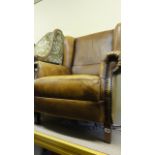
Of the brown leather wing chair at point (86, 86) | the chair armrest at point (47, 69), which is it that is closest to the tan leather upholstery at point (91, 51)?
the brown leather wing chair at point (86, 86)

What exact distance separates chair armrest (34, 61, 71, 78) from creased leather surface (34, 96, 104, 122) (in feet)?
0.70

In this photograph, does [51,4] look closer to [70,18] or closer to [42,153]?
[70,18]

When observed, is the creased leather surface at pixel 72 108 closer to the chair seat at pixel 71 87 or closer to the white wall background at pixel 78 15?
the chair seat at pixel 71 87

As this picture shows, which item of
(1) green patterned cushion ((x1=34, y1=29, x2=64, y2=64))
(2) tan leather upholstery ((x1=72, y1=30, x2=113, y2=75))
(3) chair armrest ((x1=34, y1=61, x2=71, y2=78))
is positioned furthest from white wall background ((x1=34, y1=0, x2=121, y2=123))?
(3) chair armrest ((x1=34, y1=61, x2=71, y2=78))

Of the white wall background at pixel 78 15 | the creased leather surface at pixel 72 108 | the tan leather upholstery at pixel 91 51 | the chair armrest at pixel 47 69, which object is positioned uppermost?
the white wall background at pixel 78 15

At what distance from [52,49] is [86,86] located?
80 cm

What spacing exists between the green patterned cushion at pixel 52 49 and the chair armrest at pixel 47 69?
10 centimetres

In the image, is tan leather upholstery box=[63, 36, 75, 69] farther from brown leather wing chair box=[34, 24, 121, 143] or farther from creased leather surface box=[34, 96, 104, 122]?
creased leather surface box=[34, 96, 104, 122]

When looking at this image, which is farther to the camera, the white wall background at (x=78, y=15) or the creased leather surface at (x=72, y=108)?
the white wall background at (x=78, y=15)

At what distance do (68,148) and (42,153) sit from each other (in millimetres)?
451

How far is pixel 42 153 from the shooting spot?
135 centimetres

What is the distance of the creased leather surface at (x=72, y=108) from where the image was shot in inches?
38.7

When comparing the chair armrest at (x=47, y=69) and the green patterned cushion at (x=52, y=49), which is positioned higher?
the green patterned cushion at (x=52, y=49)
